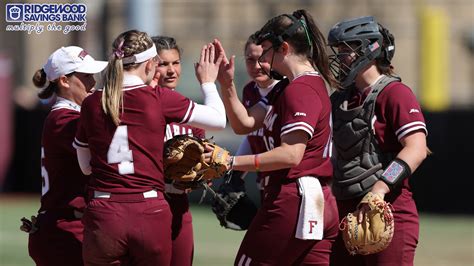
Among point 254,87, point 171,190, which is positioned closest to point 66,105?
point 171,190

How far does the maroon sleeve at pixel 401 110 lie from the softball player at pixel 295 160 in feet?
1.24

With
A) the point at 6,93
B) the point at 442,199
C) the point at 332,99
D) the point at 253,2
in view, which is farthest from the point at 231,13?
the point at 332,99

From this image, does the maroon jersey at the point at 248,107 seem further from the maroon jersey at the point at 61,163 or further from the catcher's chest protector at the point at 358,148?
the maroon jersey at the point at 61,163

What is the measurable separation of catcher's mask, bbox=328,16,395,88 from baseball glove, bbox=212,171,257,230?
1216mm

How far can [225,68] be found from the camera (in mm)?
6172

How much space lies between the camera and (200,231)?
46.8 ft

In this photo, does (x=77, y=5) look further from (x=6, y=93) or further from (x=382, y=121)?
(x=6, y=93)

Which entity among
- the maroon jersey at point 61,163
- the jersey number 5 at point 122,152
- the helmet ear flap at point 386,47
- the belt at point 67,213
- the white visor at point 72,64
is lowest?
the belt at point 67,213

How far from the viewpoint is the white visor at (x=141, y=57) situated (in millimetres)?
5660

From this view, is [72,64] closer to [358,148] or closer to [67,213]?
[67,213]

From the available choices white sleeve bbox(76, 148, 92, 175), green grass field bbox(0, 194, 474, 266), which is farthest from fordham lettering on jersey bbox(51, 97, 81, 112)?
green grass field bbox(0, 194, 474, 266)

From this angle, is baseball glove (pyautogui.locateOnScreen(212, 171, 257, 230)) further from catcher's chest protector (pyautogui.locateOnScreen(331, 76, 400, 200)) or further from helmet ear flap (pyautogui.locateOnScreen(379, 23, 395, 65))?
helmet ear flap (pyautogui.locateOnScreen(379, 23, 395, 65))

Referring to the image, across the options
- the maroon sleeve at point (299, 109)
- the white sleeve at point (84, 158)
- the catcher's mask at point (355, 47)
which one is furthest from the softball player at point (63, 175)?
the catcher's mask at point (355, 47)

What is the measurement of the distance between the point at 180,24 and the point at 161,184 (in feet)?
66.6
